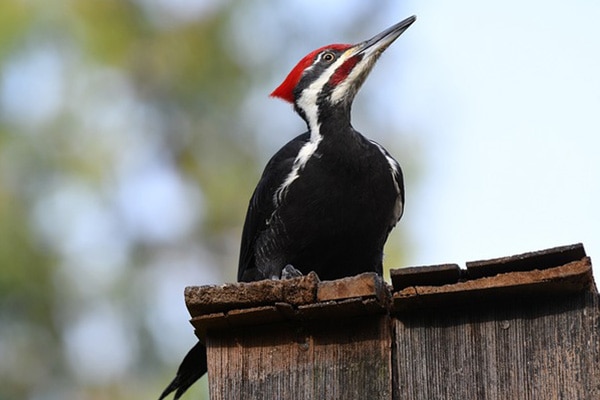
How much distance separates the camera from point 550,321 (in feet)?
10.6

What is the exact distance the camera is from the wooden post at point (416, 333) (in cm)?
319

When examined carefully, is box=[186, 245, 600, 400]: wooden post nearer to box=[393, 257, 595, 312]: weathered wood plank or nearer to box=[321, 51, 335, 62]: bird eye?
box=[393, 257, 595, 312]: weathered wood plank

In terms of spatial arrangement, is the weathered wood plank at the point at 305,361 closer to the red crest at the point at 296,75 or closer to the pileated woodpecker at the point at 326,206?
the pileated woodpecker at the point at 326,206

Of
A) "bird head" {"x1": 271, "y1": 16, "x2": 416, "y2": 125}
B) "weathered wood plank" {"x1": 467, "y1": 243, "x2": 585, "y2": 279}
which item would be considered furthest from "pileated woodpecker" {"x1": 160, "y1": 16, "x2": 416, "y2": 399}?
"weathered wood plank" {"x1": 467, "y1": 243, "x2": 585, "y2": 279}

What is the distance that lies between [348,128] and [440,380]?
192cm

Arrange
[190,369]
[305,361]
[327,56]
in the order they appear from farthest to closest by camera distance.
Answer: [327,56]
[190,369]
[305,361]

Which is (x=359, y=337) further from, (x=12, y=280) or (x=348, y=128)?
(x=12, y=280)

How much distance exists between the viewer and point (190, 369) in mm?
4414

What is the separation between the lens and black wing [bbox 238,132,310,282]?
498cm

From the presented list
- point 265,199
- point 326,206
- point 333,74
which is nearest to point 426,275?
point 326,206

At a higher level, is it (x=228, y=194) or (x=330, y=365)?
(x=228, y=194)

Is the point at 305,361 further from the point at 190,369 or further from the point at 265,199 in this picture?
the point at 265,199

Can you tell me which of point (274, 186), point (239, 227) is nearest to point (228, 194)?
point (239, 227)

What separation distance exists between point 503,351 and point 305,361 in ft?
1.95
